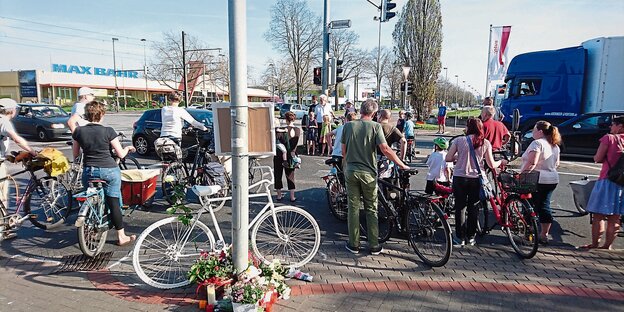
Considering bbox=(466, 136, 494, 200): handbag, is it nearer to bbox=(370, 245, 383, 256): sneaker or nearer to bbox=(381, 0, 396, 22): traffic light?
bbox=(370, 245, 383, 256): sneaker

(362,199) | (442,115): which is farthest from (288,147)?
(442,115)

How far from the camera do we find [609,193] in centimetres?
445

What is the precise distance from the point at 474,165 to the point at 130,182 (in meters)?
4.57

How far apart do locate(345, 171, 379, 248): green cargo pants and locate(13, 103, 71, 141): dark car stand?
1571 centimetres

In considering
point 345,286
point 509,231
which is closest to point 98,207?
point 345,286

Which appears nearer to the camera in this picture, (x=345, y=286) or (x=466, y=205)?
(x=345, y=286)

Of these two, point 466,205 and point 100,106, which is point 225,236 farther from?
point 466,205

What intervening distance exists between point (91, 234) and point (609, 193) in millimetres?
6228

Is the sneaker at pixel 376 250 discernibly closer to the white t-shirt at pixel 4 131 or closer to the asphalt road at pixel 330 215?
the asphalt road at pixel 330 215

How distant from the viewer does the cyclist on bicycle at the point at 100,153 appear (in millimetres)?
4195

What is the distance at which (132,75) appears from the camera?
69500mm

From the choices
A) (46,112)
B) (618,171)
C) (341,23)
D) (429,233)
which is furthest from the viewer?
(46,112)

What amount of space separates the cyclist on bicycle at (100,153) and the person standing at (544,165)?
5.06m

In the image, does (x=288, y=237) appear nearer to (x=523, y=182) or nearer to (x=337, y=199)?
(x=337, y=199)
